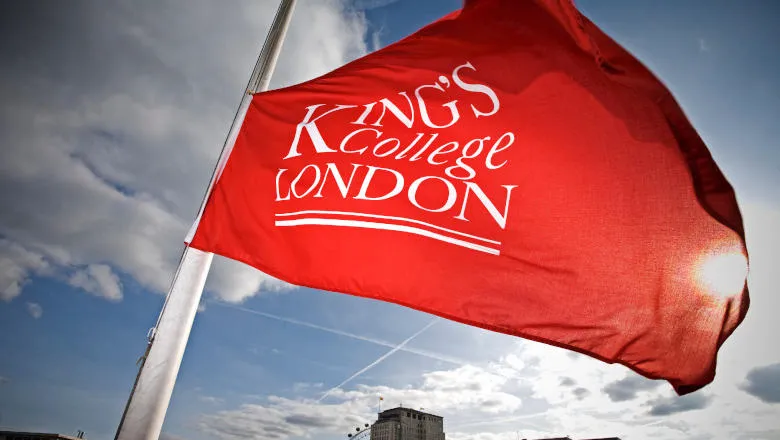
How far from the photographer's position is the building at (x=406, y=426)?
3578 inches

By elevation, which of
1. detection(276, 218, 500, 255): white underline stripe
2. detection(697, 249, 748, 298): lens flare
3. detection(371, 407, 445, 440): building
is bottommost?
detection(697, 249, 748, 298): lens flare

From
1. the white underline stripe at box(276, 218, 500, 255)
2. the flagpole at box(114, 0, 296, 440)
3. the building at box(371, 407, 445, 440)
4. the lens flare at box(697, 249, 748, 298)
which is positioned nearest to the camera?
the flagpole at box(114, 0, 296, 440)

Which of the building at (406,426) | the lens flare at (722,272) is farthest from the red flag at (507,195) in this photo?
the building at (406,426)

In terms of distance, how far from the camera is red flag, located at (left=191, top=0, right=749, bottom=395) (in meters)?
2.70

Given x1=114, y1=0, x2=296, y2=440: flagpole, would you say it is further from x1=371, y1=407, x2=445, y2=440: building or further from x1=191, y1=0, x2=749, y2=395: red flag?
x1=371, y1=407, x2=445, y2=440: building

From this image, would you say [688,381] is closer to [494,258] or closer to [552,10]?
[494,258]

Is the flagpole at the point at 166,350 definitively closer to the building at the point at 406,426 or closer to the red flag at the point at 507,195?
the red flag at the point at 507,195

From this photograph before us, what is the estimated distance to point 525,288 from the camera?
112 inches

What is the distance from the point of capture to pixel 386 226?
3.07 meters

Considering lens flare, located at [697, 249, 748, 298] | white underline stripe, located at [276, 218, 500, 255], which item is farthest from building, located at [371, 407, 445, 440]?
lens flare, located at [697, 249, 748, 298]

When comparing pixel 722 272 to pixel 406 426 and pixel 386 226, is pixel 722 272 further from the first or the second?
pixel 406 426

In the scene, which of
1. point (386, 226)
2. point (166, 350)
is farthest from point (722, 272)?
point (166, 350)

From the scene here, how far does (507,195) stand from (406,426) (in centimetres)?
9898

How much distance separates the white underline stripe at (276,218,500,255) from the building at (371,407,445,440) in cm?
9721
